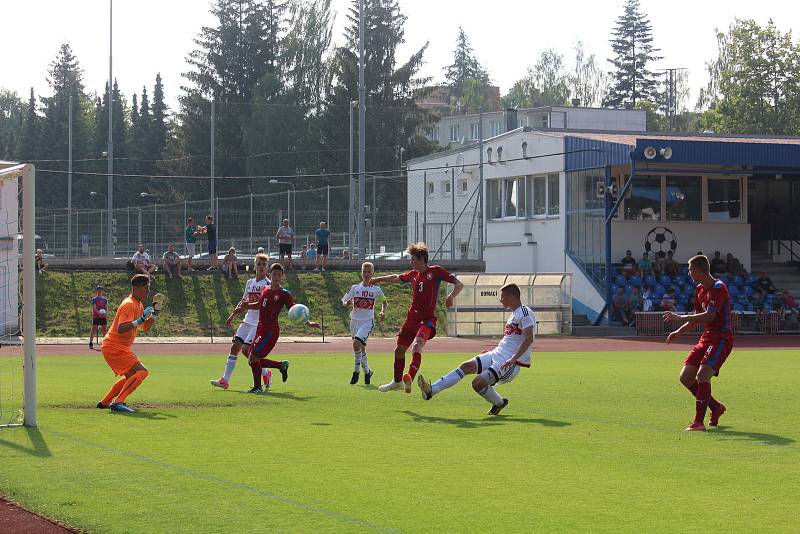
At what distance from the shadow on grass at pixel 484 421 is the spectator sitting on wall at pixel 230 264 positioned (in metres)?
29.7

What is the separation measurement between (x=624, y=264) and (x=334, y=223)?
1346cm

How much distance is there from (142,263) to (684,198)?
845 inches

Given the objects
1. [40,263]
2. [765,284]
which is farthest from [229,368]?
[765,284]

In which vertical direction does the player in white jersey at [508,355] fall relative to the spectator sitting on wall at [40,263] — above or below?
below

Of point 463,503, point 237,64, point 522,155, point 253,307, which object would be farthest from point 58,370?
point 237,64

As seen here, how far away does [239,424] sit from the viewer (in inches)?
530

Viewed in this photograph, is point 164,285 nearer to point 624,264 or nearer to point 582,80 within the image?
point 624,264

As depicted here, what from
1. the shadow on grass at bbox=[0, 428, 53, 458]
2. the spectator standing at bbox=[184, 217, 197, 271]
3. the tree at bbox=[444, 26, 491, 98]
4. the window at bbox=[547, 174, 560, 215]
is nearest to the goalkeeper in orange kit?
the shadow on grass at bbox=[0, 428, 53, 458]

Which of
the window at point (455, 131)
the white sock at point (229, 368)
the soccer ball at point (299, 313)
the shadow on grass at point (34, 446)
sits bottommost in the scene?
the shadow on grass at point (34, 446)

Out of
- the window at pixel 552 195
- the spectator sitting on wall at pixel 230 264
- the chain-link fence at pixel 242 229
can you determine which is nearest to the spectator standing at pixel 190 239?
the spectator sitting on wall at pixel 230 264

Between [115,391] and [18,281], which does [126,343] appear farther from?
[18,281]

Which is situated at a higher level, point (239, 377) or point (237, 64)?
point (237, 64)

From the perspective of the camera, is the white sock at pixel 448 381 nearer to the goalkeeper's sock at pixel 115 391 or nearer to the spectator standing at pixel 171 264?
the goalkeeper's sock at pixel 115 391

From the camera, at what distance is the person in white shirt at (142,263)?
4150cm
